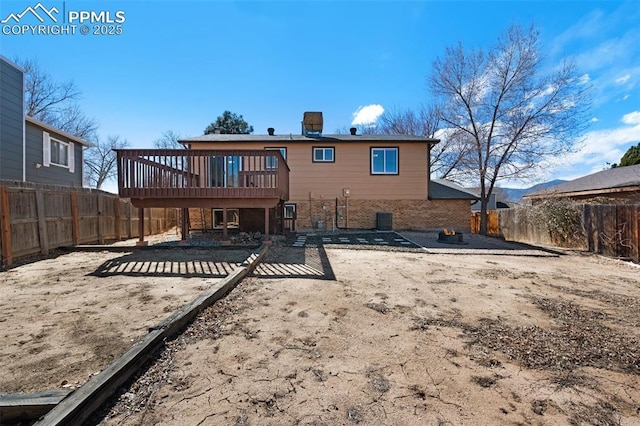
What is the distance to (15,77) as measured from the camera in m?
10.4

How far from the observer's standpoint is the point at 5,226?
5.57m

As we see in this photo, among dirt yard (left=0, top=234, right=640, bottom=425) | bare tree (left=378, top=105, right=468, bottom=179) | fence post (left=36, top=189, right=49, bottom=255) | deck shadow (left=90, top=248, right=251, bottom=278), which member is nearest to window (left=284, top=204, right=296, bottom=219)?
deck shadow (left=90, top=248, right=251, bottom=278)

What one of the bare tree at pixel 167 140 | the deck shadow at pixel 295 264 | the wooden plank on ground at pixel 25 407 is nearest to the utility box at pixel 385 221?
the deck shadow at pixel 295 264

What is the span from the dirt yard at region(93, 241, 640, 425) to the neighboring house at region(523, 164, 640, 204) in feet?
35.9

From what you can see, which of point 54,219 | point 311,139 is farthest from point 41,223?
point 311,139

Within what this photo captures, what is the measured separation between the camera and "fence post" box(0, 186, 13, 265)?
5520mm

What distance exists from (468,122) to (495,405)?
15.9 m

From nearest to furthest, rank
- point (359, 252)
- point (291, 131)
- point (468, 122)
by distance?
1. point (359, 252)
2. point (468, 122)
3. point (291, 131)

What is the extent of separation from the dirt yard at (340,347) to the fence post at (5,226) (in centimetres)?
79

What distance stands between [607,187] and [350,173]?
12943 millimetres

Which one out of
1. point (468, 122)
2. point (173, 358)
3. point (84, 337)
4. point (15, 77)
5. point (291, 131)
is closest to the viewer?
point (173, 358)

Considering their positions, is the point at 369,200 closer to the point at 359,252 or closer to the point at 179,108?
the point at 359,252

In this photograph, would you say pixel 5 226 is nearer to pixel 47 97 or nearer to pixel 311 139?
pixel 311 139

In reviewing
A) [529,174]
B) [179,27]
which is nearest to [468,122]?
[529,174]
